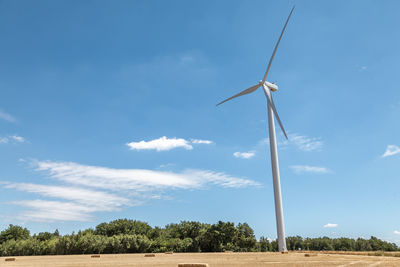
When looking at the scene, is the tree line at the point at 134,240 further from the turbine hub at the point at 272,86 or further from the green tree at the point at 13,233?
the turbine hub at the point at 272,86

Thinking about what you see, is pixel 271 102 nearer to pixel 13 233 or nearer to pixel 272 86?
pixel 272 86

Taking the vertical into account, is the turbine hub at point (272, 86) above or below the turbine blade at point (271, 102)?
above

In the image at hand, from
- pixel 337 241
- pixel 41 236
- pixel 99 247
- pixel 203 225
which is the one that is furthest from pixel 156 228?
pixel 337 241

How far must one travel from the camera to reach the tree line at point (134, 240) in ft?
196

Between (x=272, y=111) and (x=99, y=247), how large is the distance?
45.0 metres

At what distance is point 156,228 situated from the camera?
106 m

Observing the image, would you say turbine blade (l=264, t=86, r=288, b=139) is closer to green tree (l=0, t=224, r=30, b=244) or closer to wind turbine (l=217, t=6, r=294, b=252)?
wind turbine (l=217, t=6, r=294, b=252)

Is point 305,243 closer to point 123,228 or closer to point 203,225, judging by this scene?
point 203,225

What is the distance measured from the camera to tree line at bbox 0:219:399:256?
196ft

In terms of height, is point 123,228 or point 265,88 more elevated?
point 265,88

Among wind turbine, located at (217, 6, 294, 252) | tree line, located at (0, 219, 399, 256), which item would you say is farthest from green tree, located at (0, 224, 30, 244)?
wind turbine, located at (217, 6, 294, 252)

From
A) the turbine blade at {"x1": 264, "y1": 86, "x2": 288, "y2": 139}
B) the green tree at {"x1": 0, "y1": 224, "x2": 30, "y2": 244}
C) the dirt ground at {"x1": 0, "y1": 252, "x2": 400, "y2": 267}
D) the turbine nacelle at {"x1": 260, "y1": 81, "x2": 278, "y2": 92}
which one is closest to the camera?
the dirt ground at {"x1": 0, "y1": 252, "x2": 400, "y2": 267}

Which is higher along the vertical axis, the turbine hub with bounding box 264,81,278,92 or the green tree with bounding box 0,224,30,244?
the turbine hub with bounding box 264,81,278,92

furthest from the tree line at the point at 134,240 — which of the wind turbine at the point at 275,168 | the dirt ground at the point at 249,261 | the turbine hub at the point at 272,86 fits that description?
the turbine hub at the point at 272,86
